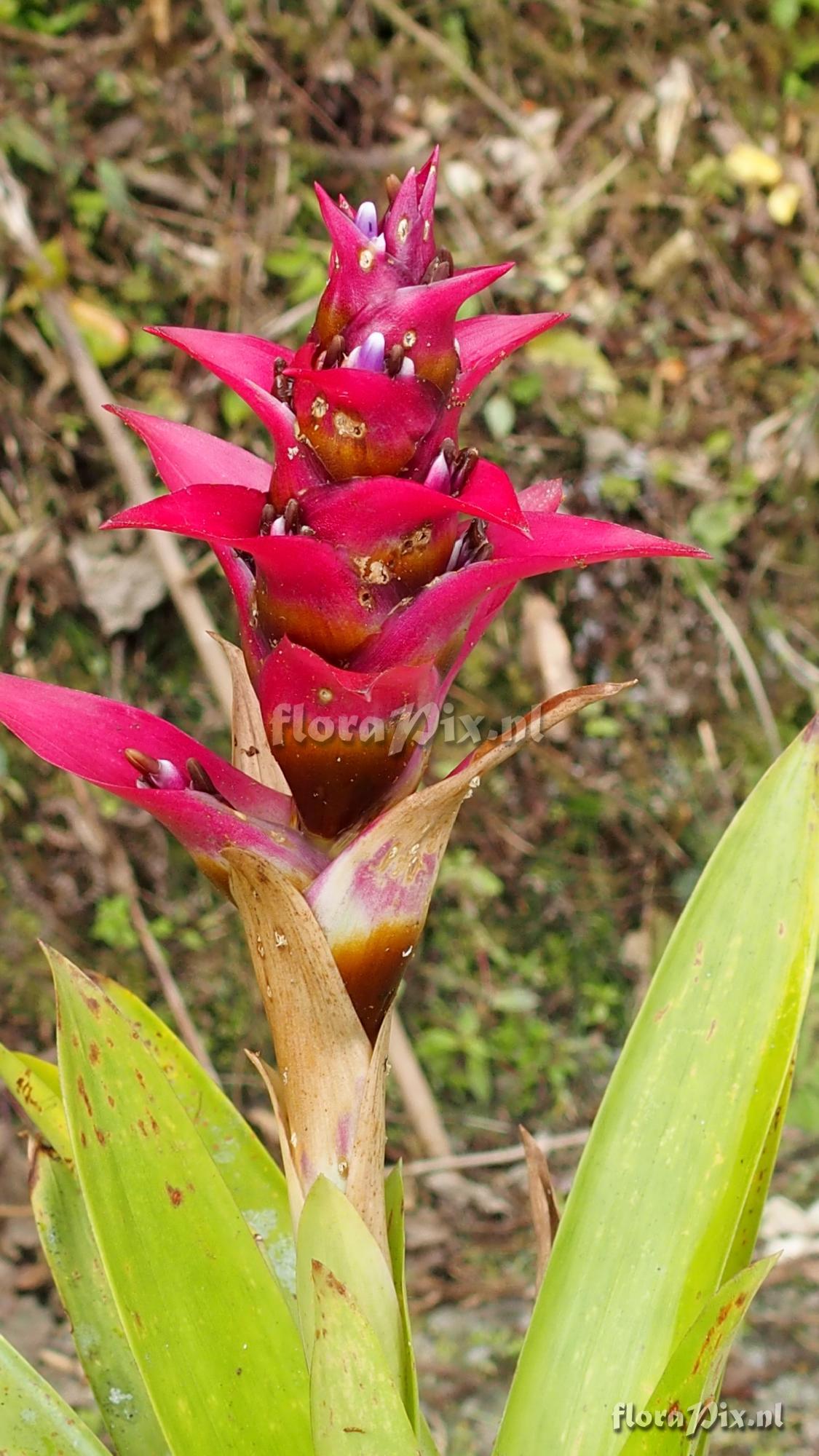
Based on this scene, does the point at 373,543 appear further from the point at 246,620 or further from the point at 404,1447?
the point at 404,1447

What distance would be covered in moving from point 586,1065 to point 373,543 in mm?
2035

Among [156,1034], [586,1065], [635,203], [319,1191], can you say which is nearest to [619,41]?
[635,203]

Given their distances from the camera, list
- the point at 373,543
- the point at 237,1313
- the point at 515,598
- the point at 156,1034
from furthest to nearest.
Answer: the point at 515,598, the point at 156,1034, the point at 237,1313, the point at 373,543

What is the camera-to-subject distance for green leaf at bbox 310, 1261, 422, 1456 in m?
0.65

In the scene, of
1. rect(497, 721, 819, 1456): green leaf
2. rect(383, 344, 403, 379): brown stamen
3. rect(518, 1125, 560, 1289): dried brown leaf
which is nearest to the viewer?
rect(383, 344, 403, 379): brown stamen

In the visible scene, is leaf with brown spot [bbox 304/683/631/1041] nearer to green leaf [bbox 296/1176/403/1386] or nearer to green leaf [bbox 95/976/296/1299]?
green leaf [bbox 296/1176/403/1386]

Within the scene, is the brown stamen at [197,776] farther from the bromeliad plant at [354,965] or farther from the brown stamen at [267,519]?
the brown stamen at [267,519]

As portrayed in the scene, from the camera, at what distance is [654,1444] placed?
0.74 m

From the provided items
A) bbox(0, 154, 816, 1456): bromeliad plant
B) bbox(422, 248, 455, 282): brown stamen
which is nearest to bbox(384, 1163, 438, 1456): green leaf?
bbox(0, 154, 816, 1456): bromeliad plant

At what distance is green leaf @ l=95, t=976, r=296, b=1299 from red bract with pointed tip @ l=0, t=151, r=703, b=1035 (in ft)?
1.14

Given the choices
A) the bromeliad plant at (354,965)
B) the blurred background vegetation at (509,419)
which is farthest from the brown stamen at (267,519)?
the blurred background vegetation at (509,419)

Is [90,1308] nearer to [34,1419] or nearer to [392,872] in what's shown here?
[34,1419]

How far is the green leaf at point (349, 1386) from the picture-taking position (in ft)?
2.15

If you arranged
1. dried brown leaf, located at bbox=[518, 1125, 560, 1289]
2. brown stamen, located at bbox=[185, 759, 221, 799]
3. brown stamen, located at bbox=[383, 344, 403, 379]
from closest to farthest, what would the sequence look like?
brown stamen, located at bbox=[383, 344, 403, 379] → brown stamen, located at bbox=[185, 759, 221, 799] → dried brown leaf, located at bbox=[518, 1125, 560, 1289]
